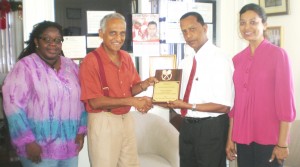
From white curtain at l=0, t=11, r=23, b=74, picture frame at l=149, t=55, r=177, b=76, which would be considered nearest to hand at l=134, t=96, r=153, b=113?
picture frame at l=149, t=55, r=177, b=76

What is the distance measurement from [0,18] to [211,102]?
4.64 meters

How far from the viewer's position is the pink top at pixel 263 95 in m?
1.92

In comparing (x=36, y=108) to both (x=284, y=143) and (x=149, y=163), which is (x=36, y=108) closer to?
(x=149, y=163)

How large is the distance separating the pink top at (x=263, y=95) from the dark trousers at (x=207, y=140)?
109mm

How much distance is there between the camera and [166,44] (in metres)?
3.59

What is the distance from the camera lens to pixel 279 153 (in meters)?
1.93

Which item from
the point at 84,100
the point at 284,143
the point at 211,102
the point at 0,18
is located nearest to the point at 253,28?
the point at 211,102

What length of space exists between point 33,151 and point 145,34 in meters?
1.83

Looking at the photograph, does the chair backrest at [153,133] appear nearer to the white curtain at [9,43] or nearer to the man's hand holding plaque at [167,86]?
the man's hand holding plaque at [167,86]

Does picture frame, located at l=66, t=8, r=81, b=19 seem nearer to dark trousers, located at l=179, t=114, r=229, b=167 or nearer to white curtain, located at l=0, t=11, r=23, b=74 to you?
dark trousers, located at l=179, t=114, r=229, b=167

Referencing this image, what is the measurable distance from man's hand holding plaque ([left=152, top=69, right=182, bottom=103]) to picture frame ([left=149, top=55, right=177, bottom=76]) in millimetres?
1067

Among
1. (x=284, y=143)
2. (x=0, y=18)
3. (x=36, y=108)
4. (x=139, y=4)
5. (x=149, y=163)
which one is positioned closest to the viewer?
(x=284, y=143)

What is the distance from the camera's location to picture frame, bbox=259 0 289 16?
3434mm

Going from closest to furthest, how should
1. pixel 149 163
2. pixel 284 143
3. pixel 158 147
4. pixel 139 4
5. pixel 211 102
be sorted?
1. pixel 284 143
2. pixel 211 102
3. pixel 149 163
4. pixel 158 147
5. pixel 139 4
